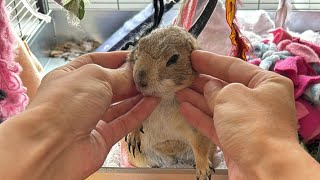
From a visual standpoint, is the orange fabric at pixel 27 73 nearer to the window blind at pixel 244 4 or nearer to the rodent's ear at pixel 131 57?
the rodent's ear at pixel 131 57

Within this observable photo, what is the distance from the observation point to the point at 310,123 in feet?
4.45

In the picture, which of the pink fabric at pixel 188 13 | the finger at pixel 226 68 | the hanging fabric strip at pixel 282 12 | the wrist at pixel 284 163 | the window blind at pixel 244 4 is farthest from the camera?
the window blind at pixel 244 4

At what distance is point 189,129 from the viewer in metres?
1.18

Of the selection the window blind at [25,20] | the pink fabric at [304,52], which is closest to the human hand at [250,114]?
the pink fabric at [304,52]

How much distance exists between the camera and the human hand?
801 millimetres

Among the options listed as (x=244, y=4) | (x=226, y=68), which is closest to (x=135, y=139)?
(x=226, y=68)

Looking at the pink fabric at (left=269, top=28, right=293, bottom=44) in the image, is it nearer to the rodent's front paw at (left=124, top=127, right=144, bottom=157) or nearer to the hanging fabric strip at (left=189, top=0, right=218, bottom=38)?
the hanging fabric strip at (left=189, top=0, right=218, bottom=38)

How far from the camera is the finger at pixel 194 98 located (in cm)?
108

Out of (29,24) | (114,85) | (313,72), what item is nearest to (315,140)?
(313,72)

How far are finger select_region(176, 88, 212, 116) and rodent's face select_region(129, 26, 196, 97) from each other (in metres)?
0.02

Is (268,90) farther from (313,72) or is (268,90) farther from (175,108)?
(313,72)

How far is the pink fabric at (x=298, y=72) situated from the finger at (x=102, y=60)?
0.51 m

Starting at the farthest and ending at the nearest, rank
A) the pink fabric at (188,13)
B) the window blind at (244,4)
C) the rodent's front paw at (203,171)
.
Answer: the window blind at (244,4)
the pink fabric at (188,13)
the rodent's front paw at (203,171)

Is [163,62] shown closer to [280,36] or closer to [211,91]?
[211,91]
